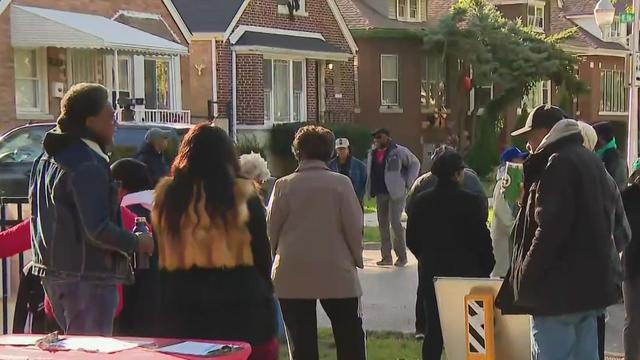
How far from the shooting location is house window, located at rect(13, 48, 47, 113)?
22.8 metres

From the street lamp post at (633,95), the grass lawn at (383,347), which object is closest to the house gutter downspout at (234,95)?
the street lamp post at (633,95)

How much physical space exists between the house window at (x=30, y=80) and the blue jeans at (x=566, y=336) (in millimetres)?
19128

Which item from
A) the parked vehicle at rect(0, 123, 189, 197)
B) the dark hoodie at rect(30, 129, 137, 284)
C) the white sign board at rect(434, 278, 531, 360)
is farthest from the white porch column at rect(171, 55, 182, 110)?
the dark hoodie at rect(30, 129, 137, 284)

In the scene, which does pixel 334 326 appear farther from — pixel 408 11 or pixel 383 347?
pixel 408 11

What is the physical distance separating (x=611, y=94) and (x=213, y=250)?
44095 millimetres

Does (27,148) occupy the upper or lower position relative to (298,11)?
lower

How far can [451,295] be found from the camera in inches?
255

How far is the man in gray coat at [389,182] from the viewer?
12.9 m

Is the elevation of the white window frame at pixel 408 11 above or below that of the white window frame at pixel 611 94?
above

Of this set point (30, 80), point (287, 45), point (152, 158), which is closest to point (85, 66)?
point (30, 80)

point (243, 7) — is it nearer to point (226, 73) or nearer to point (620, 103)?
point (226, 73)

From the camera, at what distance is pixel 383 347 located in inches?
333

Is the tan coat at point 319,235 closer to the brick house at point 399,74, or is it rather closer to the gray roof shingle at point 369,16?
the brick house at point 399,74

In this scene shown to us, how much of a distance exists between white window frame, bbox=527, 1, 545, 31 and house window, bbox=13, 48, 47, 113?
2295cm
